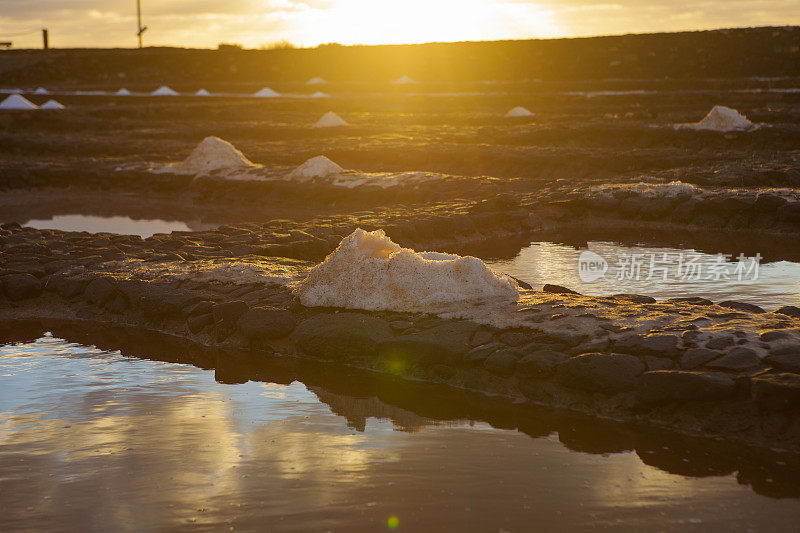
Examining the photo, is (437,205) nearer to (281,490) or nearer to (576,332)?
(576,332)

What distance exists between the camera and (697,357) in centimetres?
540

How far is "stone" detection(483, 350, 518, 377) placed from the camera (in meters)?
5.93

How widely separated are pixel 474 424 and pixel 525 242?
22.3 feet

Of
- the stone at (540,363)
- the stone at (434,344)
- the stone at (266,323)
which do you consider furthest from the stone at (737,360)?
the stone at (266,323)

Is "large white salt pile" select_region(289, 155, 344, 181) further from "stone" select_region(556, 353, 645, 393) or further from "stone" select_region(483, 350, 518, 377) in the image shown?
"stone" select_region(556, 353, 645, 393)

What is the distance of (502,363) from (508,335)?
0.30m

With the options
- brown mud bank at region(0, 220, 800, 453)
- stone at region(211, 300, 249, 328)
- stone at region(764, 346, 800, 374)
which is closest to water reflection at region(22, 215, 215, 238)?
brown mud bank at region(0, 220, 800, 453)

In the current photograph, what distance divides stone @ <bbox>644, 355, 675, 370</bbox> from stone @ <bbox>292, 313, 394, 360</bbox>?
6.12ft

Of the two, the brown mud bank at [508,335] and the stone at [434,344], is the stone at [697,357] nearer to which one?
the brown mud bank at [508,335]

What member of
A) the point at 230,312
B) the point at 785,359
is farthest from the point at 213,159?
the point at 785,359

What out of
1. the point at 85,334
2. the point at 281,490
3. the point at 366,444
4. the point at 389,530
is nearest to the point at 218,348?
the point at 85,334

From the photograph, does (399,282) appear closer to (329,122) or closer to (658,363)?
(658,363)

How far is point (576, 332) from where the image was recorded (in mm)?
6043

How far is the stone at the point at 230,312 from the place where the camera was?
290 inches
